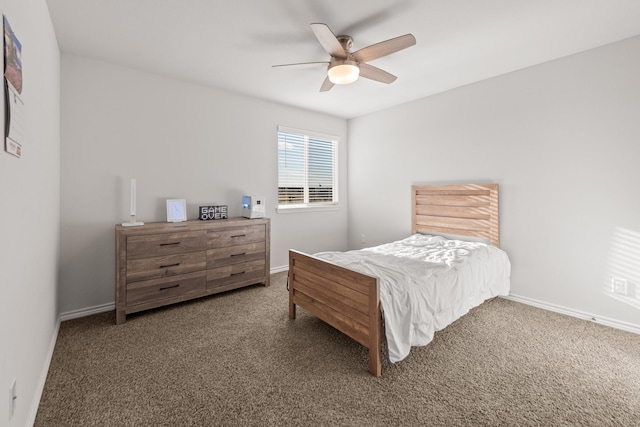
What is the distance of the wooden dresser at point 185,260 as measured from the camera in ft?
8.68

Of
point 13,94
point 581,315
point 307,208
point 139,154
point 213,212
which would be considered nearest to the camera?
point 13,94

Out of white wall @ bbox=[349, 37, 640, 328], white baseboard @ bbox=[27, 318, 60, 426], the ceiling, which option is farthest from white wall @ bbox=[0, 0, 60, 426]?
white wall @ bbox=[349, 37, 640, 328]

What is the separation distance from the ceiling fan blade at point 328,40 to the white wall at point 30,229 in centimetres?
153

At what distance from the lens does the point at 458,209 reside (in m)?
3.55

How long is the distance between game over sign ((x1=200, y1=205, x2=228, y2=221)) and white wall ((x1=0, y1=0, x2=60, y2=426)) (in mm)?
1306

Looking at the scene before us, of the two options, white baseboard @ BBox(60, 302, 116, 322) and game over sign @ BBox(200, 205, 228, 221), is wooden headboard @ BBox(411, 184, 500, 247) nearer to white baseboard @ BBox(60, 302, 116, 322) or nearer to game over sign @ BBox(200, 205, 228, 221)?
game over sign @ BBox(200, 205, 228, 221)

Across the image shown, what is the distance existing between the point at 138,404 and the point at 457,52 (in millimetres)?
3692

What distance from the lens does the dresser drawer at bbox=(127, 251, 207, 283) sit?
268cm

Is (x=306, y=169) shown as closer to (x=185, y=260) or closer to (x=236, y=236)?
(x=236, y=236)

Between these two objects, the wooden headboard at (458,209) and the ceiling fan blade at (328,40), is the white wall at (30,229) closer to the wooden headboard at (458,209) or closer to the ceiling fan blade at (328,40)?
the ceiling fan blade at (328,40)

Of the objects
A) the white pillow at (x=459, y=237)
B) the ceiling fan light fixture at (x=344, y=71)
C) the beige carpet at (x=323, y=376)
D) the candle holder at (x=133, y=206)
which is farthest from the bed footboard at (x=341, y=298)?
the white pillow at (x=459, y=237)

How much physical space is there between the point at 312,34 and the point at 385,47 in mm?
663

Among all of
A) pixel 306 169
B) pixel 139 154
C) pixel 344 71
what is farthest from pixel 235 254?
pixel 344 71

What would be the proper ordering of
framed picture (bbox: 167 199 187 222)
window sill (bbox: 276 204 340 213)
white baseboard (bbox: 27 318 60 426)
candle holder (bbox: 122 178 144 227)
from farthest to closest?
window sill (bbox: 276 204 340 213) < framed picture (bbox: 167 199 187 222) < candle holder (bbox: 122 178 144 227) < white baseboard (bbox: 27 318 60 426)
